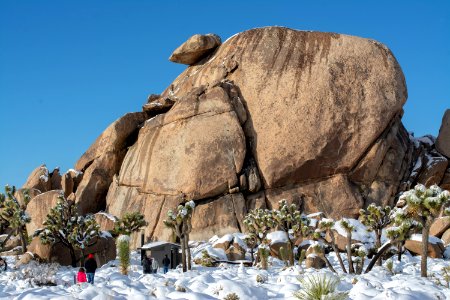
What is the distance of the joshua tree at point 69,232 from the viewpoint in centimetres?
3627

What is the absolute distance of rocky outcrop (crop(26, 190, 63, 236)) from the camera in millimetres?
54938

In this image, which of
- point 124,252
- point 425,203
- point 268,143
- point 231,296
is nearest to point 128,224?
point 124,252

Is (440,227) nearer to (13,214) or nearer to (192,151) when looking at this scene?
(192,151)

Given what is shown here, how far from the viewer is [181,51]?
206 ft

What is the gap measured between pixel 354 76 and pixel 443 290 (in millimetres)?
38564

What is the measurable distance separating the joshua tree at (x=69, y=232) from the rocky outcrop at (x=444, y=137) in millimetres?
38577

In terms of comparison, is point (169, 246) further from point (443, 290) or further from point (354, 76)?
point (354, 76)

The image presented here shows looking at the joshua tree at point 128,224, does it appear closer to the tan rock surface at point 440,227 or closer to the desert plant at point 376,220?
the desert plant at point 376,220

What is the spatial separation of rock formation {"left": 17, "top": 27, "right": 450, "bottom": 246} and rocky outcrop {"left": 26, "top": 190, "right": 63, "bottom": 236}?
241cm

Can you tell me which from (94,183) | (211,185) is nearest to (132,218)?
(211,185)

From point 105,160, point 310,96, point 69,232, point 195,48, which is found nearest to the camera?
point 69,232

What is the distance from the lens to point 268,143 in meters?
52.7

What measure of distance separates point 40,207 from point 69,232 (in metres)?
20.0

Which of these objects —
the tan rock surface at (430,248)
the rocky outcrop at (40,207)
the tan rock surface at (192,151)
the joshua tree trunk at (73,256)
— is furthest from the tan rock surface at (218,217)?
the rocky outcrop at (40,207)
